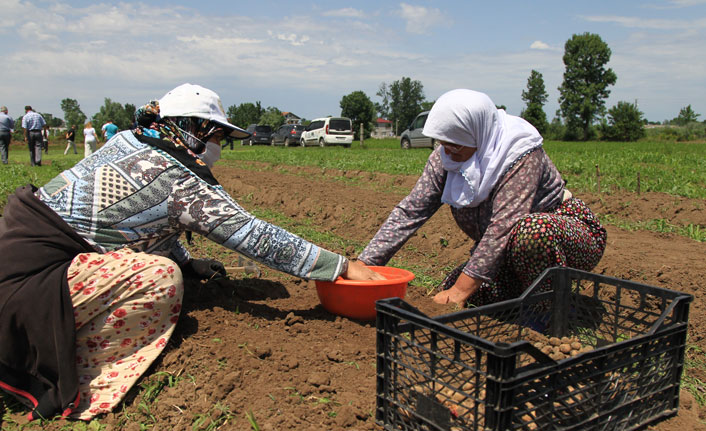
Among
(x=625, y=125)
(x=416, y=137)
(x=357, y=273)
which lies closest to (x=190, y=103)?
(x=357, y=273)

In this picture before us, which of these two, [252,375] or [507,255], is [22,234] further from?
[507,255]

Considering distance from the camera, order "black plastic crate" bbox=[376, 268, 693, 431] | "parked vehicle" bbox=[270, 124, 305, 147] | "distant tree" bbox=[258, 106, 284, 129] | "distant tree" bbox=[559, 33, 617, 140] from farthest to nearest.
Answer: "distant tree" bbox=[258, 106, 284, 129] → "distant tree" bbox=[559, 33, 617, 140] → "parked vehicle" bbox=[270, 124, 305, 147] → "black plastic crate" bbox=[376, 268, 693, 431]

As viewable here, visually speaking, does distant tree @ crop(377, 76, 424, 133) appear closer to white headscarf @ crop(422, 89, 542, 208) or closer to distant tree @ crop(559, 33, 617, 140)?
distant tree @ crop(559, 33, 617, 140)

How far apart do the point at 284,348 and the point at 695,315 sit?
7.56 ft

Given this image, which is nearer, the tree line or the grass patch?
the grass patch

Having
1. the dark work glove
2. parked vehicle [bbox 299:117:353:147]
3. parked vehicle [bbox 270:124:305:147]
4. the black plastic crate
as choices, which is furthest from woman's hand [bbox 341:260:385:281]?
parked vehicle [bbox 270:124:305:147]

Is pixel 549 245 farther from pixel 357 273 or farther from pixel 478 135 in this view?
pixel 357 273

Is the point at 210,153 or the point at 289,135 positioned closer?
the point at 210,153

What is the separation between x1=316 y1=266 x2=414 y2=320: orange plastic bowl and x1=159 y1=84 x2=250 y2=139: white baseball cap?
90cm

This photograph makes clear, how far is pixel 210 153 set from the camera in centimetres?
242

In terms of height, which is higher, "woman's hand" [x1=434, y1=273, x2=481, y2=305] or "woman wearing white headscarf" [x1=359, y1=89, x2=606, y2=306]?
"woman wearing white headscarf" [x1=359, y1=89, x2=606, y2=306]

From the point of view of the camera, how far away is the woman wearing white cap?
1.95 meters

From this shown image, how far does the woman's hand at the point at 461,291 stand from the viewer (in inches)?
98.7

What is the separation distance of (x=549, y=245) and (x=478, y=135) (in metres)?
0.62
